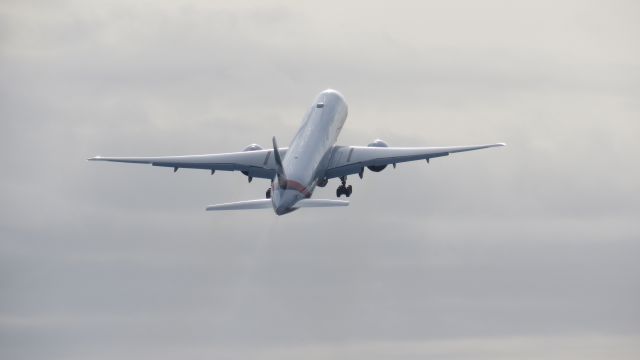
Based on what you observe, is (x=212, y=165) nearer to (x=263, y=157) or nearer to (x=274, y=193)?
(x=263, y=157)

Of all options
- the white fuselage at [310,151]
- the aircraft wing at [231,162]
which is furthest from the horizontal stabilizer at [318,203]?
the aircraft wing at [231,162]

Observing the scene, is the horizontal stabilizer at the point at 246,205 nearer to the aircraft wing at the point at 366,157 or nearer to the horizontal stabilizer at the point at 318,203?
the horizontal stabilizer at the point at 318,203

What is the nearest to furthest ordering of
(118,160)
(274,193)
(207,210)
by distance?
(207,210) → (274,193) → (118,160)

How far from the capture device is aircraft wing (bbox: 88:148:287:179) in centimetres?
13162

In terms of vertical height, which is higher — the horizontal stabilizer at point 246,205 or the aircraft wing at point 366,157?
the aircraft wing at point 366,157

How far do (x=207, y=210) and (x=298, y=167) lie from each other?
12800 millimetres

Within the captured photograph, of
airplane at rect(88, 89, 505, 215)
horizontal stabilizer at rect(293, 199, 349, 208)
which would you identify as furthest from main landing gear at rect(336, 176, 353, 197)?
horizontal stabilizer at rect(293, 199, 349, 208)

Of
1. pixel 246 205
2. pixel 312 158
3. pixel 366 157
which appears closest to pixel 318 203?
pixel 246 205

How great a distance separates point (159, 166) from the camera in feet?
435

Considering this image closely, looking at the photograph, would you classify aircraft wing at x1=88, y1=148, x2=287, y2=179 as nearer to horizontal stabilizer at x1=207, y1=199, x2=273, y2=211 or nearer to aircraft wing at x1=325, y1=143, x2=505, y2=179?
aircraft wing at x1=325, y1=143, x2=505, y2=179

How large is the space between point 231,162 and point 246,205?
50.7 ft

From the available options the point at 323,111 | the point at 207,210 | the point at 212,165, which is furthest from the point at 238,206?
the point at 323,111

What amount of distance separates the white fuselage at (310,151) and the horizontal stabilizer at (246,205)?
0.68 meters

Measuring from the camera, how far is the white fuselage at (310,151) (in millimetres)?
120000
